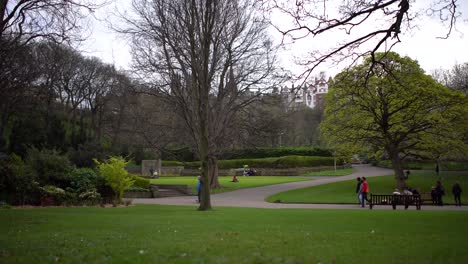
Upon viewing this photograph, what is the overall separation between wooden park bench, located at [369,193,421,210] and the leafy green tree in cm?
802

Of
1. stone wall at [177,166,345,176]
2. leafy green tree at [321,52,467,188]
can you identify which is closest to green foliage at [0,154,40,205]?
leafy green tree at [321,52,467,188]

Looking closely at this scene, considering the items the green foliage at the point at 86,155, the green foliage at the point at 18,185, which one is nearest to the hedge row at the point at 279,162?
the green foliage at the point at 86,155

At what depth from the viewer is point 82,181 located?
26.1m

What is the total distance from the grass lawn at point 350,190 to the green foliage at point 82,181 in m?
12.1

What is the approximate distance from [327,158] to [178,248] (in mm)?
62848

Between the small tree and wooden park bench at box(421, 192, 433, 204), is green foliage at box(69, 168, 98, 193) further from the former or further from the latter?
wooden park bench at box(421, 192, 433, 204)

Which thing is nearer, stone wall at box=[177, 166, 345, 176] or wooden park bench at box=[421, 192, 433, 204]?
wooden park bench at box=[421, 192, 433, 204]

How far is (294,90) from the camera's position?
35.0 feet

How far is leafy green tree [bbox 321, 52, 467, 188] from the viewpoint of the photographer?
109 ft

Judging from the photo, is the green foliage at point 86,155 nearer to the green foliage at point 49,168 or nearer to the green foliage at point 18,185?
the green foliage at point 49,168

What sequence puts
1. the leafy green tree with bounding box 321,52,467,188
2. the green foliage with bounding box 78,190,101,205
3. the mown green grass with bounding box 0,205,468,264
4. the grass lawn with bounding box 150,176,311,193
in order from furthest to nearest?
the grass lawn with bounding box 150,176,311,193
the leafy green tree with bounding box 321,52,467,188
the green foliage with bounding box 78,190,101,205
the mown green grass with bounding box 0,205,468,264

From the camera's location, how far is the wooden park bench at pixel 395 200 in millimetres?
24328

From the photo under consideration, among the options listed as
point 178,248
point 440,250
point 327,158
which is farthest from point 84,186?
point 327,158

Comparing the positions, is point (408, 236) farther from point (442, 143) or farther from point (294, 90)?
point (442, 143)
